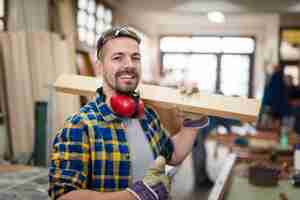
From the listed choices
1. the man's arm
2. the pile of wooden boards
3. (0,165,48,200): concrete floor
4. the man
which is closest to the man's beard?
the man

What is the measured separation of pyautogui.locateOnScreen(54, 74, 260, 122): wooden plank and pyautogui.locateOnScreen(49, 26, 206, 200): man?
159 mm

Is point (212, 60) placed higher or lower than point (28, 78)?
higher

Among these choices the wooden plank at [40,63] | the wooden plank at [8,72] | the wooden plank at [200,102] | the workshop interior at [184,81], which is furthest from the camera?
the wooden plank at [40,63]

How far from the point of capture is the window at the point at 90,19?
20.9 feet

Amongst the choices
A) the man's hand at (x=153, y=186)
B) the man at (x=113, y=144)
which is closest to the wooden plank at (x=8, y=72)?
the man at (x=113, y=144)

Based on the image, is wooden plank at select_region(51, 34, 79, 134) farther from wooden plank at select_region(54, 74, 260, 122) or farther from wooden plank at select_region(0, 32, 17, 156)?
wooden plank at select_region(54, 74, 260, 122)

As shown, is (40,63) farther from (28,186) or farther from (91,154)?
(91,154)

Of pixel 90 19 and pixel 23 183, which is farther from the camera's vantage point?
pixel 90 19

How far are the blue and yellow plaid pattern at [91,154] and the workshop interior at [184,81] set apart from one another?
0.24 metres

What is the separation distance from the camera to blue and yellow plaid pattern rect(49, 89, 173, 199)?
3.77 feet

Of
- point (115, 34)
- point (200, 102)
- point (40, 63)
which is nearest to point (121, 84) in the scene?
point (115, 34)

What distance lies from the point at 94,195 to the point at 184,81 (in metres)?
0.71

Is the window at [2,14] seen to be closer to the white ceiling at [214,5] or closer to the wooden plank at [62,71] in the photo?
the wooden plank at [62,71]

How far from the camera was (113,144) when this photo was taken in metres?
1.23
